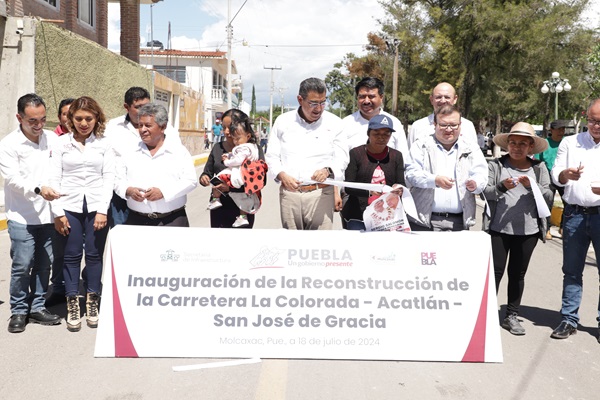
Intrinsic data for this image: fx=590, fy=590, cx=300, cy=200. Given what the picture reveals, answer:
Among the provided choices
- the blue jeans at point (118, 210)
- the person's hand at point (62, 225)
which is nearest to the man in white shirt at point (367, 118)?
the blue jeans at point (118, 210)

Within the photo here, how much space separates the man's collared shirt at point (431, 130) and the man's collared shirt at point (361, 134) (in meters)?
0.15

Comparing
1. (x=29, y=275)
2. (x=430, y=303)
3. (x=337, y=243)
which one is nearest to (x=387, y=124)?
(x=337, y=243)

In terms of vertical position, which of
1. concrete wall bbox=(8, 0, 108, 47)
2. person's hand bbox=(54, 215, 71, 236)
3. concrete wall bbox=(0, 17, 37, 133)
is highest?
concrete wall bbox=(8, 0, 108, 47)

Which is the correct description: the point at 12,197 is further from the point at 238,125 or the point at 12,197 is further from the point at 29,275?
the point at 238,125

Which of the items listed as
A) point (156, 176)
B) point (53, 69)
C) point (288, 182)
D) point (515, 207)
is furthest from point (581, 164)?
point (53, 69)

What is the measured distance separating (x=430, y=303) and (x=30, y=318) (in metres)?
3.55

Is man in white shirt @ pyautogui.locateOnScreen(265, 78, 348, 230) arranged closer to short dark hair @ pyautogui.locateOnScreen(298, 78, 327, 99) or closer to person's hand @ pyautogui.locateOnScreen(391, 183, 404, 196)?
short dark hair @ pyautogui.locateOnScreen(298, 78, 327, 99)

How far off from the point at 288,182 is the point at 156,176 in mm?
1093

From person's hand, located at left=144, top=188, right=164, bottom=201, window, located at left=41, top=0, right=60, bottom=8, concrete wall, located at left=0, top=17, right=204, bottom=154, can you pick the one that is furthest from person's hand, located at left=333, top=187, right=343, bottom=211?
window, located at left=41, top=0, right=60, bottom=8

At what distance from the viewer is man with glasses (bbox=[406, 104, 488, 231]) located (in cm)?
491

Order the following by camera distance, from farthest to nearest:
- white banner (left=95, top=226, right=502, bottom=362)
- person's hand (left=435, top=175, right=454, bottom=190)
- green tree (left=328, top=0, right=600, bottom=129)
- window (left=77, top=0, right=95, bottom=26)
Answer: green tree (left=328, top=0, right=600, bottom=129) < window (left=77, top=0, right=95, bottom=26) < person's hand (left=435, top=175, right=454, bottom=190) < white banner (left=95, top=226, right=502, bottom=362)

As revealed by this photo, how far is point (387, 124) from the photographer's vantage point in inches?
188

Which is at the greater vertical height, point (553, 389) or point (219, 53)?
point (219, 53)

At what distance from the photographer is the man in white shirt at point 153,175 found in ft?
15.8
